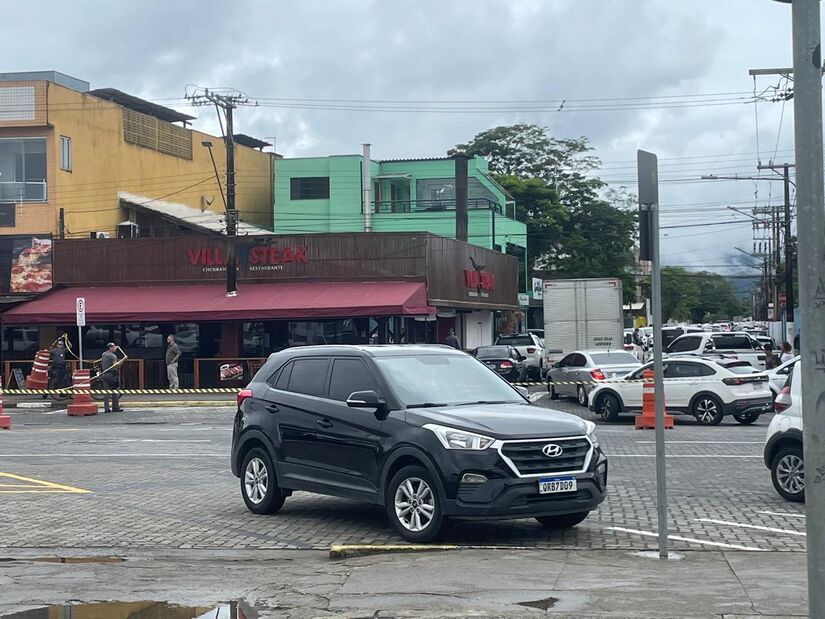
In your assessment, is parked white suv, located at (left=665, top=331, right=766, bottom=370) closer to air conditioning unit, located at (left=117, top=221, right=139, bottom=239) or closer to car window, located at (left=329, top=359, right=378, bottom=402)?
car window, located at (left=329, top=359, right=378, bottom=402)

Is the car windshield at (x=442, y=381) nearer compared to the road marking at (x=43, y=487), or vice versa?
the car windshield at (x=442, y=381)

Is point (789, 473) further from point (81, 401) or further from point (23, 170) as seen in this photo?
point (23, 170)

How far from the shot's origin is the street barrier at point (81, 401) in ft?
104

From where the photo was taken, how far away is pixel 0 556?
35.8 ft

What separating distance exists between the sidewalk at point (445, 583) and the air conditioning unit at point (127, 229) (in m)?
43.1

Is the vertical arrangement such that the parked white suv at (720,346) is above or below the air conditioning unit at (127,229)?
below

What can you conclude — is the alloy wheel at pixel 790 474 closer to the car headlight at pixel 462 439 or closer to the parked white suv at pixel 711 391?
the car headlight at pixel 462 439

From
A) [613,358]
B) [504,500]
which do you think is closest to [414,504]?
[504,500]

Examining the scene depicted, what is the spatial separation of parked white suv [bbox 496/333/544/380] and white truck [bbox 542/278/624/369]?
312 centimetres

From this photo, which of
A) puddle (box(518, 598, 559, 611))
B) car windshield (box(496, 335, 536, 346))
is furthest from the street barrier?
puddle (box(518, 598, 559, 611))

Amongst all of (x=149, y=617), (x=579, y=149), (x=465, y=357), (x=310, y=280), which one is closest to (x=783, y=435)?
(x=465, y=357)

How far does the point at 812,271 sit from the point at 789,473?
339 inches

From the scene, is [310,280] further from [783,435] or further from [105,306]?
[783,435]

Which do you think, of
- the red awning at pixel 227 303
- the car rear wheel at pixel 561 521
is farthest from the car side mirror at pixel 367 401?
the red awning at pixel 227 303
